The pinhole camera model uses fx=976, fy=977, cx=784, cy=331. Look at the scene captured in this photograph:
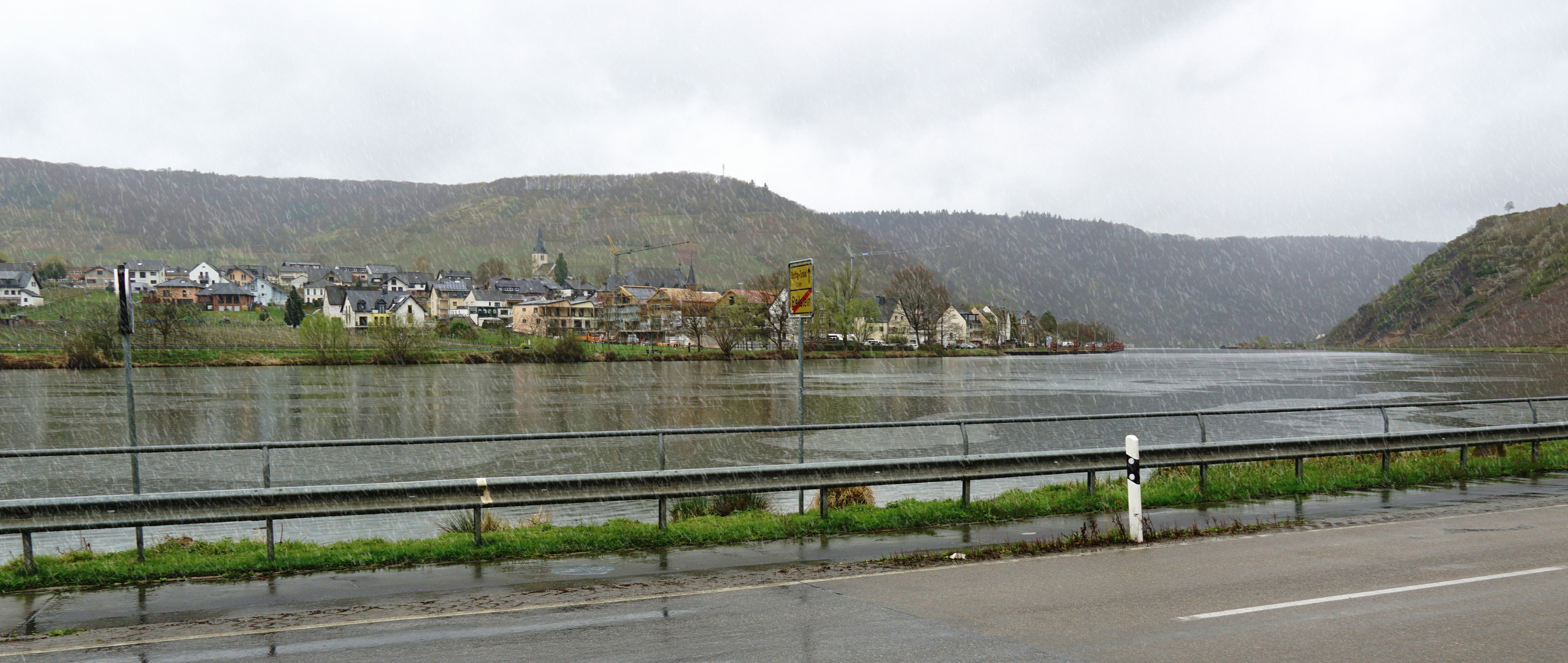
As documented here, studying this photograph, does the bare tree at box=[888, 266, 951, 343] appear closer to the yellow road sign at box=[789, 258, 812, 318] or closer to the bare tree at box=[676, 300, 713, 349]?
the bare tree at box=[676, 300, 713, 349]

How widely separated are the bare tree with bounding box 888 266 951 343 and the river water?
62.1 metres

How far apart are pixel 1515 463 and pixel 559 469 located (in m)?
20.1

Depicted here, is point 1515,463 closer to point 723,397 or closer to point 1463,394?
point 723,397

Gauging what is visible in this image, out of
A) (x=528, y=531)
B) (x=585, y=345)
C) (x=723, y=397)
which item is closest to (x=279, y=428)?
(x=723, y=397)

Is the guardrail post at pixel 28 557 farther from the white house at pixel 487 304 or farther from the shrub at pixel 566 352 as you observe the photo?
the white house at pixel 487 304

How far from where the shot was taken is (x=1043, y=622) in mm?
7312

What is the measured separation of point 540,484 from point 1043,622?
5.52 metres

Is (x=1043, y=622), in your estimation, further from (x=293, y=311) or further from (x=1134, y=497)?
(x=293, y=311)

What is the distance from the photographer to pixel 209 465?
25875mm

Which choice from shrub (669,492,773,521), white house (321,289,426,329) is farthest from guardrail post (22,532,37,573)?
white house (321,289,426,329)

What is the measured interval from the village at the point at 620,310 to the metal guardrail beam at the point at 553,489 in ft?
320

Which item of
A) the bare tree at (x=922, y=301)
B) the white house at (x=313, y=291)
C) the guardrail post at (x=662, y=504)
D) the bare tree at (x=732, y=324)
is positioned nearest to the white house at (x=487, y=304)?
the white house at (x=313, y=291)

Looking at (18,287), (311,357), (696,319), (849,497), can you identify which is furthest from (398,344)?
(18,287)

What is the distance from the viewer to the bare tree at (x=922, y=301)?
15788 centimetres
